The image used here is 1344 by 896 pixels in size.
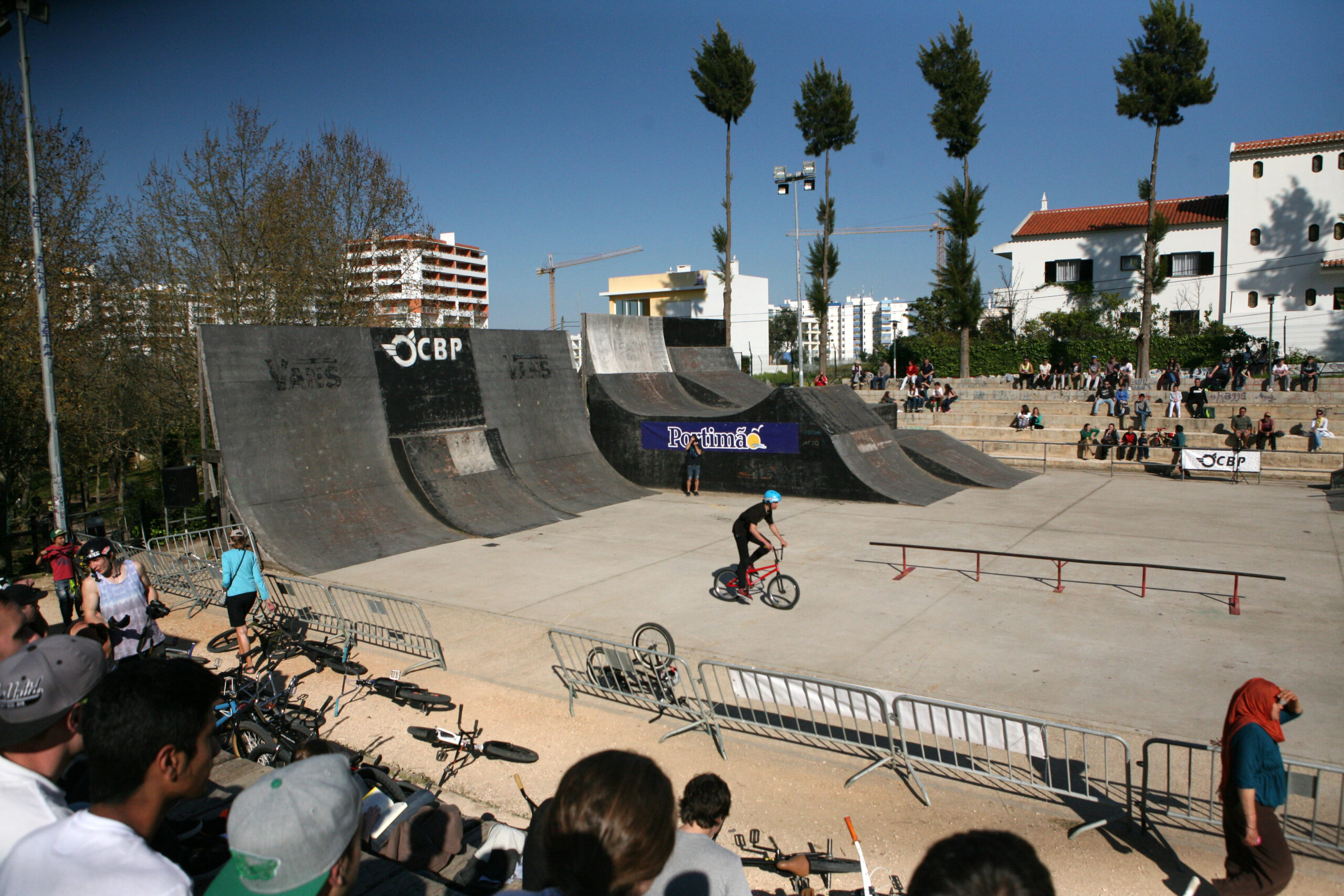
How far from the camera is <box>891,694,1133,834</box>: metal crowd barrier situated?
493 centimetres

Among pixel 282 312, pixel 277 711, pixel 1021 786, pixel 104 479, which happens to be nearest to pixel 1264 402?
pixel 1021 786

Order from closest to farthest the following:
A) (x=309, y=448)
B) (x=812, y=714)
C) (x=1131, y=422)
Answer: (x=812, y=714)
(x=309, y=448)
(x=1131, y=422)

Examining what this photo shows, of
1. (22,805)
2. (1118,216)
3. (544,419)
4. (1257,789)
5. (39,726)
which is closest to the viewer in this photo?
(22,805)

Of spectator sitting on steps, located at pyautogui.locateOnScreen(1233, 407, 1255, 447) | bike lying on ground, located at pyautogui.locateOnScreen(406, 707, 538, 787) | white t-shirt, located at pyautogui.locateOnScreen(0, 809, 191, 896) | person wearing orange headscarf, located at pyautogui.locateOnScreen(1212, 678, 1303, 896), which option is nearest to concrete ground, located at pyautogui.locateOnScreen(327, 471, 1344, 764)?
bike lying on ground, located at pyautogui.locateOnScreen(406, 707, 538, 787)

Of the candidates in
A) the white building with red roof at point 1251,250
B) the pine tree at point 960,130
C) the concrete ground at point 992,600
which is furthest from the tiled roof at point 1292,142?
the concrete ground at point 992,600

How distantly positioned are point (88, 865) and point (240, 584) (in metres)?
6.71

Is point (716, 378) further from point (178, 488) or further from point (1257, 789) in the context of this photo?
point (1257, 789)

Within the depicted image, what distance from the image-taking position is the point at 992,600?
962 centimetres

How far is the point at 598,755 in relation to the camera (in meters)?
1.89

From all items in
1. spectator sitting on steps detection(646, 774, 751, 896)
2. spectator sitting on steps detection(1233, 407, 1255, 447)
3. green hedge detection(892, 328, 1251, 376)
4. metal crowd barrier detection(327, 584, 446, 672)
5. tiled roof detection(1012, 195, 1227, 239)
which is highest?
tiled roof detection(1012, 195, 1227, 239)

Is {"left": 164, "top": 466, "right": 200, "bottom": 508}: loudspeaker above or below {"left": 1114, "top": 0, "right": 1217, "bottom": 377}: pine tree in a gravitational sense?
below

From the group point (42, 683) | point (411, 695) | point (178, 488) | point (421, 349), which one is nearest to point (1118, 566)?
point (411, 695)

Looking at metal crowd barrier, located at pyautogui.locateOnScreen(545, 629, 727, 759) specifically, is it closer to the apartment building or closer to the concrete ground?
the concrete ground

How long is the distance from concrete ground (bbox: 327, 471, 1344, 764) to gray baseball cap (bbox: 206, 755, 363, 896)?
5.55m
